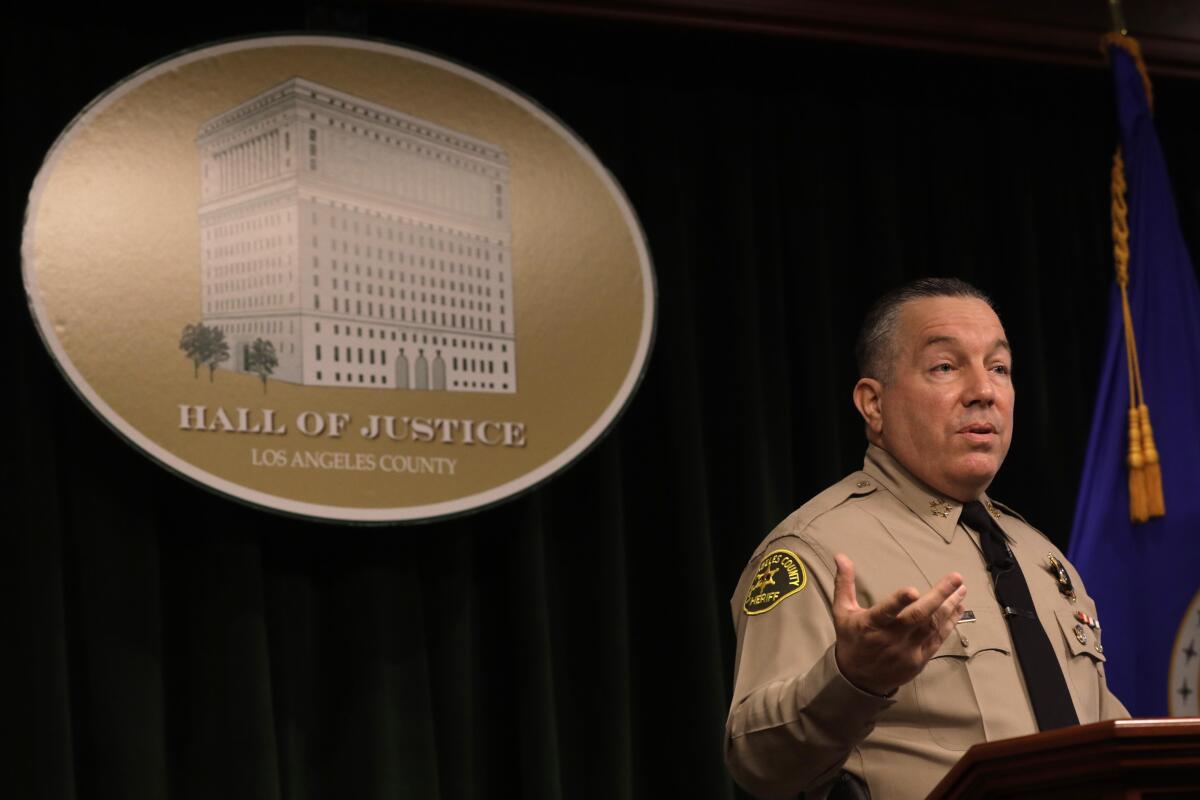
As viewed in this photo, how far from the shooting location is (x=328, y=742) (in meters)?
2.88

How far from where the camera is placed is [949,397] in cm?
238

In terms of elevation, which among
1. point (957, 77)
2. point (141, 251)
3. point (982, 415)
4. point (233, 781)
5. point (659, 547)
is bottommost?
point (233, 781)

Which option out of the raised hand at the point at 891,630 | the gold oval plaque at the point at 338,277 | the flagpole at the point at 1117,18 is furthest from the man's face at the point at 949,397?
the flagpole at the point at 1117,18

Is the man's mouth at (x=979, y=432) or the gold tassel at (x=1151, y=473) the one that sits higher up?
the man's mouth at (x=979, y=432)

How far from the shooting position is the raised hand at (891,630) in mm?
1685

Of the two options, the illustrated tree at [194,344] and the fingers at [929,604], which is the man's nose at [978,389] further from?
the illustrated tree at [194,344]

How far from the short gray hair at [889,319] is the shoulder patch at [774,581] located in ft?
1.31

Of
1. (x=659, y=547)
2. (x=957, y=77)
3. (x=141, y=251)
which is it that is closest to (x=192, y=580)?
(x=141, y=251)

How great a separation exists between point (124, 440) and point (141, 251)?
354mm

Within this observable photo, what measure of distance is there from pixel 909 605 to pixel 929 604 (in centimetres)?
2

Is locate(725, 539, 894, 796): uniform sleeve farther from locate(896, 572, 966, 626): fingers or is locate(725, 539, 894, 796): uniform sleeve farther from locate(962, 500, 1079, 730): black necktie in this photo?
locate(962, 500, 1079, 730): black necktie

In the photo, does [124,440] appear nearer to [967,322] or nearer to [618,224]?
[618,224]

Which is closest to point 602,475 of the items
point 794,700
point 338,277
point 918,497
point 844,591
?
point 338,277

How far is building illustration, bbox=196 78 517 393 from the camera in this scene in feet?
9.50
